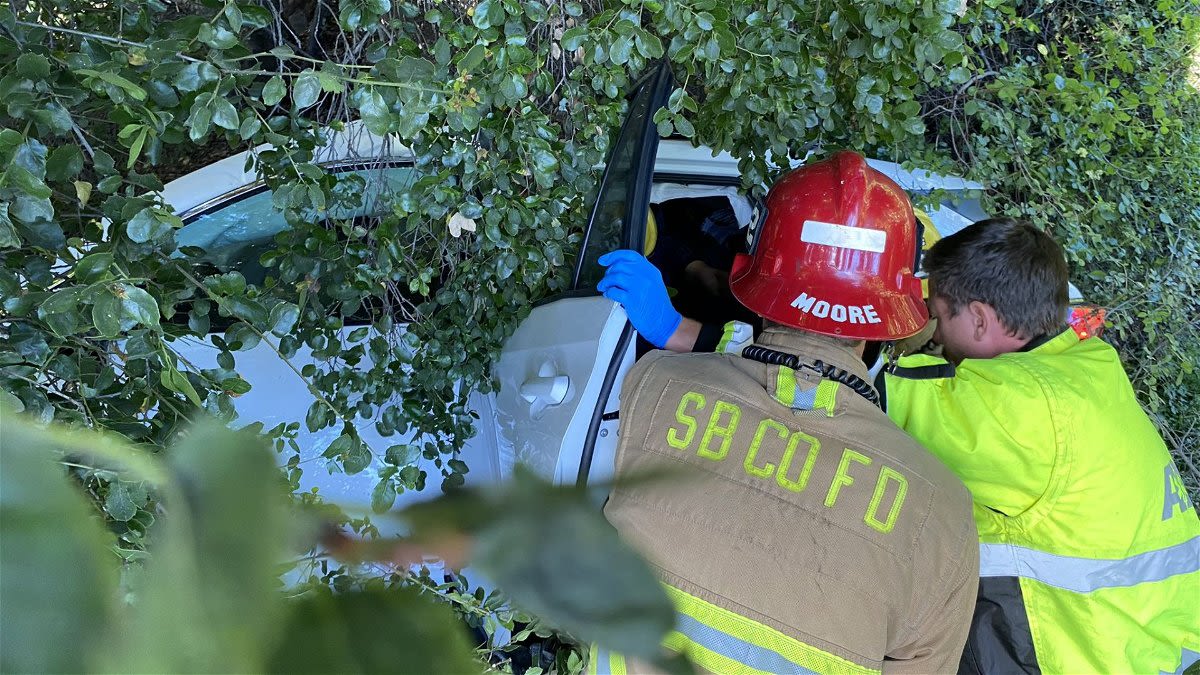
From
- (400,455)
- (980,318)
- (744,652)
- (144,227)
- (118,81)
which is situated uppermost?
(118,81)

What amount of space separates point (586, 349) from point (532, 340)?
11.8 inches

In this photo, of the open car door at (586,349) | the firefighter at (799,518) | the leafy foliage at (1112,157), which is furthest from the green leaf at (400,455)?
the leafy foliage at (1112,157)

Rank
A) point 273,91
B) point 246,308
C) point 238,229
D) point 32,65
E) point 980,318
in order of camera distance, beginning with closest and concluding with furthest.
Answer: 1. point 32,65
2. point 273,91
3. point 246,308
4. point 980,318
5. point 238,229

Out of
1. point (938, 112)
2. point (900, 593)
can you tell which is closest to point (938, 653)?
point (900, 593)

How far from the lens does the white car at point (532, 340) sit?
1931mm

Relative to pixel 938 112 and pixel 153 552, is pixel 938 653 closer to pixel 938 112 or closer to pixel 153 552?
pixel 153 552

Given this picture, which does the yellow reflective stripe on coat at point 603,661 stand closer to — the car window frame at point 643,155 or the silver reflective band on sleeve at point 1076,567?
the car window frame at point 643,155

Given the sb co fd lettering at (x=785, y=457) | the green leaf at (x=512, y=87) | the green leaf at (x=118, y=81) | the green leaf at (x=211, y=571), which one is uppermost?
the green leaf at (x=211, y=571)

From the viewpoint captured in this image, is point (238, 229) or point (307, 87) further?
point (238, 229)

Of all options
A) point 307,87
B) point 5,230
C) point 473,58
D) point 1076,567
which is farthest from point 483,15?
point 1076,567

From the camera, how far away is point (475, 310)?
2100 millimetres

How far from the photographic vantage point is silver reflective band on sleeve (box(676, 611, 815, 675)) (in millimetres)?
1489

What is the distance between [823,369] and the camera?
1655 mm

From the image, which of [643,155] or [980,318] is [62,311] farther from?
[980,318]
